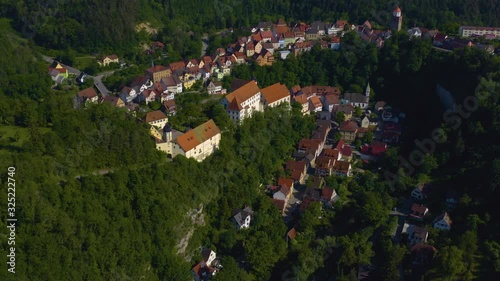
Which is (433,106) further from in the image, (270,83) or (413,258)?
(413,258)

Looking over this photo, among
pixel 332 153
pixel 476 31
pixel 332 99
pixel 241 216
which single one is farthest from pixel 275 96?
pixel 476 31

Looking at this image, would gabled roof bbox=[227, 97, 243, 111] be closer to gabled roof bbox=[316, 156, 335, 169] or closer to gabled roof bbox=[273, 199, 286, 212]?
gabled roof bbox=[316, 156, 335, 169]

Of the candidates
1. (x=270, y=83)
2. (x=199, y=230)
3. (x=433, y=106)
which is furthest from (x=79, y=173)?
(x=433, y=106)

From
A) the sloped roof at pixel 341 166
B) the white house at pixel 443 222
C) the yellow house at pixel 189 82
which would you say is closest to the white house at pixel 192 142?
the sloped roof at pixel 341 166

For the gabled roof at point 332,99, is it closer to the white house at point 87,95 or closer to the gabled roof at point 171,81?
the gabled roof at point 171,81

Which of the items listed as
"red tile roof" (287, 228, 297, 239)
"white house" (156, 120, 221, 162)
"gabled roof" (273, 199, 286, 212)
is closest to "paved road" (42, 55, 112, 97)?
"white house" (156, 120, 221, 162)

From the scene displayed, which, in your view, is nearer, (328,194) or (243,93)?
(328,194)

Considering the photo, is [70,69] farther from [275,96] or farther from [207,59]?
[275,96]
